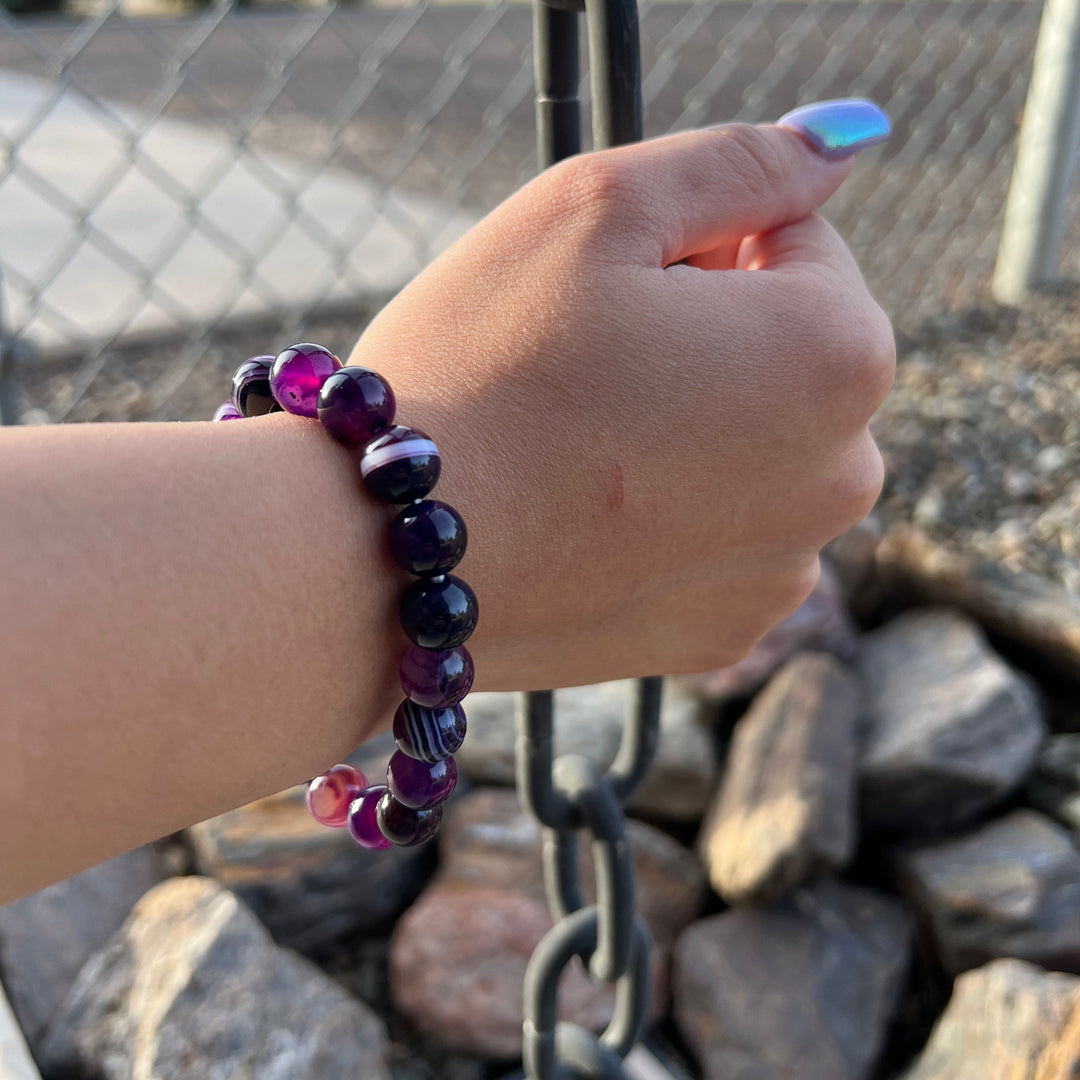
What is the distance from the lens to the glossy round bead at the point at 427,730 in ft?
1.57

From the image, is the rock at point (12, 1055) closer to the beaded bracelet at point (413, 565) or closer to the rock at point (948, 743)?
A: the beaded bracelet at point (413, 565)

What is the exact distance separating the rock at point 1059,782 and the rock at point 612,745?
36 centimetres

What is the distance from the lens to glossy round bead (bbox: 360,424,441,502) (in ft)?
1.42

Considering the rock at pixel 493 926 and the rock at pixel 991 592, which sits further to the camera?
the rock at pixel 991 592

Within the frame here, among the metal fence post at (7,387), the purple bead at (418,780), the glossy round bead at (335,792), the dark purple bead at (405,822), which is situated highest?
the purple bead at (418,780)

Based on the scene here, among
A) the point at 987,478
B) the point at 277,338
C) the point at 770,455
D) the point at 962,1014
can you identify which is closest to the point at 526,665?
the point at 770,455

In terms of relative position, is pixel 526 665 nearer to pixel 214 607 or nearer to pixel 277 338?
pixel 214 607

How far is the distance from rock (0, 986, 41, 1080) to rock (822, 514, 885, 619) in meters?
1.05

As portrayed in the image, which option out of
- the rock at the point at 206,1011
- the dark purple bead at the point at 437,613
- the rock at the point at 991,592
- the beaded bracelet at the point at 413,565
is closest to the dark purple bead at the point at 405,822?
the beaded bracelet at the point at 413,565

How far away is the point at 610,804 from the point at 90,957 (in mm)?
662

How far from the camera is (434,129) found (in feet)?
13.5

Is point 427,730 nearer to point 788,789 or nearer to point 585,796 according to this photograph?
point 585,796

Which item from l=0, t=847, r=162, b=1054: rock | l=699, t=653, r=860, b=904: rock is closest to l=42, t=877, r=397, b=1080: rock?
l=0, t=847, r=162, b=1054: rock

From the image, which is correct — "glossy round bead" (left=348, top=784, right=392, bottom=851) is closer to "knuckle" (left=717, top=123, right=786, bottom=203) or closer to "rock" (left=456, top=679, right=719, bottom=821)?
"knuckle" (left=717, top=123, right=786, bottom=203)
